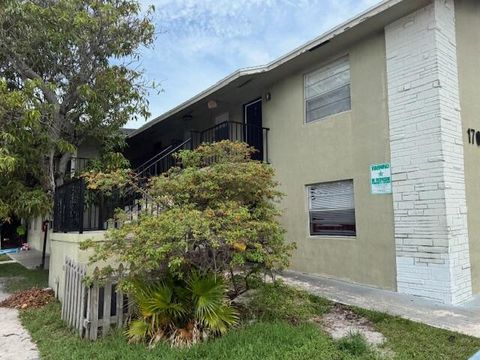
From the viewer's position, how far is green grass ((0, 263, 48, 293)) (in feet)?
29.9

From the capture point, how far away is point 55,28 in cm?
903

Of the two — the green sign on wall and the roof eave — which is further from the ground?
the roof eave

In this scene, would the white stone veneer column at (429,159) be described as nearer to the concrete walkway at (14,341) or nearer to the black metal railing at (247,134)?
A: the black metal railing at (247,134)

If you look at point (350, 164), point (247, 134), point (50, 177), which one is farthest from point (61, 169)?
point (350, 164)

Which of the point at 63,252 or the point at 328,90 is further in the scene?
the point at 328,90

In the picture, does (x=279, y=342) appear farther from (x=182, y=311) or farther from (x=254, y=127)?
(x=254, y=127)

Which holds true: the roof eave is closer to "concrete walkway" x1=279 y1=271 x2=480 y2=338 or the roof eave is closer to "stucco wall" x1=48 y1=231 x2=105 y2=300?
"concrete walkway" x1=279 y1=271 x2=480 y2=338

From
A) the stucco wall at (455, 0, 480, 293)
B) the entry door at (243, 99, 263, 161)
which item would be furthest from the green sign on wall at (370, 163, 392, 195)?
the entry door at (243, 99, 263, 161)

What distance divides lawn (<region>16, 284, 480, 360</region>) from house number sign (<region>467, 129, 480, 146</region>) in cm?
401

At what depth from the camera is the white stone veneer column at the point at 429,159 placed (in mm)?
6594

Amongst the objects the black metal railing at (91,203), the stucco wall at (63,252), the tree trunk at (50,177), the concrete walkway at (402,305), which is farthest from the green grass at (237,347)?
the tree trunk at (50,177)

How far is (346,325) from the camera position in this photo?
5379 mm

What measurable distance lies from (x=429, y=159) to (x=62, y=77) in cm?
882

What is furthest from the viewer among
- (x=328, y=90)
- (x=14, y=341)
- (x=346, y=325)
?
(x=328, y=90)
